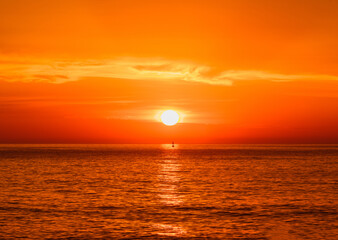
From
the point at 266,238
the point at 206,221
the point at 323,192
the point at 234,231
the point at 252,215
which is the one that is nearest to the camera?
the point at 266,238

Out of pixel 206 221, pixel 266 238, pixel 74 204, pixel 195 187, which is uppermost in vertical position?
pixel 195 187

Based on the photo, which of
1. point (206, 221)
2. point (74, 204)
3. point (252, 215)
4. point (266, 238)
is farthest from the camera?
point (74, 204)

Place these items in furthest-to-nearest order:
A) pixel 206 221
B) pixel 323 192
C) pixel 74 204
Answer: pixel 323 192 → pixel 74 204 → pixel 206 221

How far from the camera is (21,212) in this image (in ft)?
134

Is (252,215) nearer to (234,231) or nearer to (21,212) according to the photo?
(234,231)

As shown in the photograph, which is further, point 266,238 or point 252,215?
point 252,215

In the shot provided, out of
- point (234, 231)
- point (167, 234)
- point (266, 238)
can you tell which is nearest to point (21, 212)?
point (167, 234)

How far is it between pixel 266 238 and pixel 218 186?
33.5 metres

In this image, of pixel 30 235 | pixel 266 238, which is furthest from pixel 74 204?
pixel 266 238

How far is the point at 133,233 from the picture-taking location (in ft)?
108

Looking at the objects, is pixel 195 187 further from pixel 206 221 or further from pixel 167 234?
pixel 167 234

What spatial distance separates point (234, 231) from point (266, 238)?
9.69ft

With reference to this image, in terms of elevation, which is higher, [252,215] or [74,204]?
[74,204]

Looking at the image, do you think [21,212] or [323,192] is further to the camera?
[323,192]
